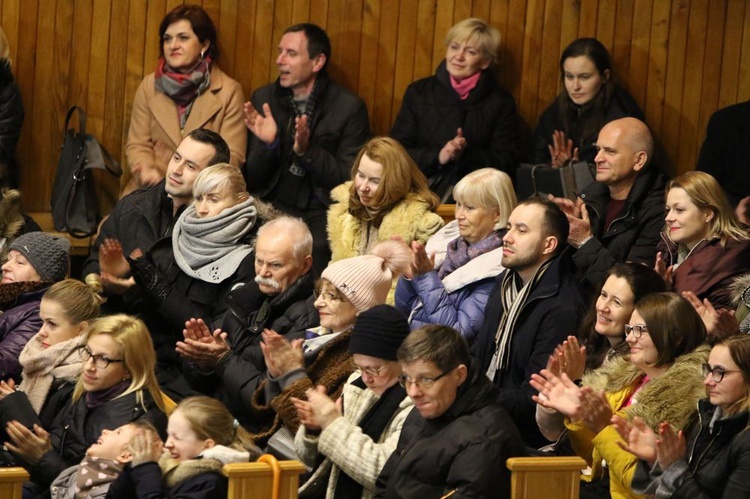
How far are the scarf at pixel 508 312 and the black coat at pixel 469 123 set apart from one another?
1.92 metres

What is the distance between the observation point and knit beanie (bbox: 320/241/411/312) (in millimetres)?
5266

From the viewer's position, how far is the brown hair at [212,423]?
450 centimetres

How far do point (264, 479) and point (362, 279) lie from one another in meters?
1.29

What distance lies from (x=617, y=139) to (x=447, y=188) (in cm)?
111

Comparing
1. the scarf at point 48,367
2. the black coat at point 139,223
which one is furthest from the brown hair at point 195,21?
the scarf at point 48,367

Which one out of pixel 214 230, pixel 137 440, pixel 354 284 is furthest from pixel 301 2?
pixel 137 440

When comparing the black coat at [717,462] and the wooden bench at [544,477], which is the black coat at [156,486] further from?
the black coat at [717,462]

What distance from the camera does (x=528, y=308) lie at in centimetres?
531

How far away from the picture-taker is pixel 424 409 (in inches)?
171

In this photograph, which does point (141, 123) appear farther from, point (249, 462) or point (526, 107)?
point (249, 462)

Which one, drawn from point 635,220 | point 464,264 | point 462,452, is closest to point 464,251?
point 464,264

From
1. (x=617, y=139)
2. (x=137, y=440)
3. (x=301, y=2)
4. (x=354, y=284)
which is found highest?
(x=301, y=2)

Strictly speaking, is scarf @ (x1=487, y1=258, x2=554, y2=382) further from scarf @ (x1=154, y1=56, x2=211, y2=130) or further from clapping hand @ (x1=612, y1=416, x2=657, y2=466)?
scarf @ (x1=154, y1=56, x2=211, y2=130)

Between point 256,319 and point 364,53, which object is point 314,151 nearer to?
point 364,53
